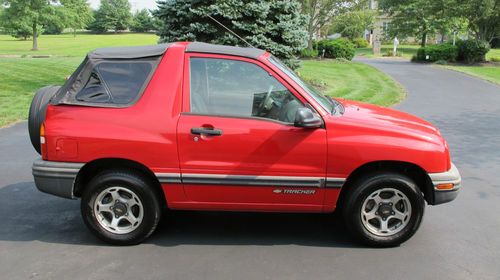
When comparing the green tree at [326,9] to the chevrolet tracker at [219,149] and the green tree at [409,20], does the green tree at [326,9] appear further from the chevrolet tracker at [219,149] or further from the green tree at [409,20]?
the chevrolet tracker at [219,149]

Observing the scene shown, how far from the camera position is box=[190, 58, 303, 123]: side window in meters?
4.34

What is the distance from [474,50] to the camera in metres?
30.7

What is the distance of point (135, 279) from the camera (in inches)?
150

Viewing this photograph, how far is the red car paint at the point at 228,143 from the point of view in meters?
4.21

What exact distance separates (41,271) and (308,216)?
265cm

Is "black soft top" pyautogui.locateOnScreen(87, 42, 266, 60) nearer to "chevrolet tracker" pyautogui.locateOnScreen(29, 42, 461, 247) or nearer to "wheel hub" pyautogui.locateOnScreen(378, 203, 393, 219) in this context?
"chevrolet tracker" pyautogui.locateOnScreen(29, 42, 461, 247)

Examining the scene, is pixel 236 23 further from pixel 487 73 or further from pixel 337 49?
pixel 337 49

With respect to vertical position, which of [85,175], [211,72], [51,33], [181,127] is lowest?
[85,175]

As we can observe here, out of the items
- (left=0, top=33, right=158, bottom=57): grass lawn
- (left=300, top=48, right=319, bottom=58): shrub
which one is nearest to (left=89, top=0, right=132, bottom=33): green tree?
(left=0, top=33, right=158, bottom=57): grass lawn

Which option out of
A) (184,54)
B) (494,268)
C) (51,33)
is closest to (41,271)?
(184,54)

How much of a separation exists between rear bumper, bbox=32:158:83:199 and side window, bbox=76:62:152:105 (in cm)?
62

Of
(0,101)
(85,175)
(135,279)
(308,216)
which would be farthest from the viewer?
(0,101)

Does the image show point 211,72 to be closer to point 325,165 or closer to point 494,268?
point 325,165

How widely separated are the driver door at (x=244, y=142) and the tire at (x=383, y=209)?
329 millimetres
